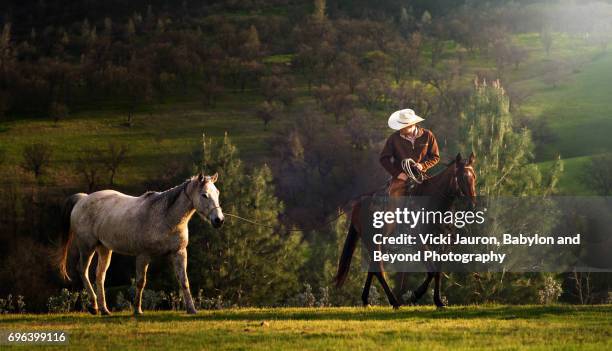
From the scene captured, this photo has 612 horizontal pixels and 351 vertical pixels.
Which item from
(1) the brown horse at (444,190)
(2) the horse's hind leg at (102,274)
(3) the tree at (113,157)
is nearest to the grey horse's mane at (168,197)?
(2) the horse's hind leg at (102,274)

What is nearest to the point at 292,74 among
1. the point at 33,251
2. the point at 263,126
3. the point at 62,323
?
the point at 263,126

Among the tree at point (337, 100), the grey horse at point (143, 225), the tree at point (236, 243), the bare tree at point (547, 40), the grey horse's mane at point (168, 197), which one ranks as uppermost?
the bare tree at point (547, 40)

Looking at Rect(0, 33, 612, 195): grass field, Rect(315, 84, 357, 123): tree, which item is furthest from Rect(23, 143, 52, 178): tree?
Rect(315, 84, 357, 123): tree

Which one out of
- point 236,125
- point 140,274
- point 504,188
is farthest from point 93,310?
point 236,125

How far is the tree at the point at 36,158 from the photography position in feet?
358

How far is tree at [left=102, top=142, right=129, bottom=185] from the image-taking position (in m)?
109

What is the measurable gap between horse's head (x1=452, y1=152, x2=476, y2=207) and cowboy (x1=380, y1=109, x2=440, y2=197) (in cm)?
132

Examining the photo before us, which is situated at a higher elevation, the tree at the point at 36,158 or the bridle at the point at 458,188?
the bridle at the point at 458,188

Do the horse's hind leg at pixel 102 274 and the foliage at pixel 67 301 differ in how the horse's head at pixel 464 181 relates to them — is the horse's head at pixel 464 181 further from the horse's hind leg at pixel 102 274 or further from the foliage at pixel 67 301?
the foliage at pixel 67 301

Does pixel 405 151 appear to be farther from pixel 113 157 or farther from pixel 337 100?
pixel 337 100

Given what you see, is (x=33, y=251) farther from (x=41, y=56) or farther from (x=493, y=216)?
(x=41, y=56)

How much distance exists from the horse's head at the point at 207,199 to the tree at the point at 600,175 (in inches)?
3118

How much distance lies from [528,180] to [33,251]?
4390 centimetres

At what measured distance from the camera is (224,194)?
54375 mm
